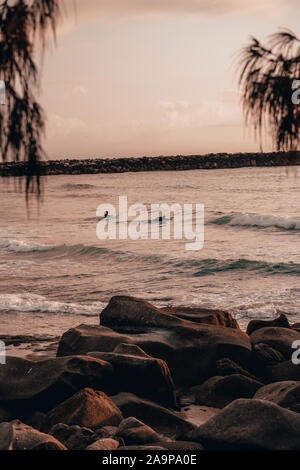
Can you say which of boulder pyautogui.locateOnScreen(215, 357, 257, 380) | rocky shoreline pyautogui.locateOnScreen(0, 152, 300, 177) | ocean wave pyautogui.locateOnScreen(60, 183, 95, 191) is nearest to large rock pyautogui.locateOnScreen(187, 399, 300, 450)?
boulder pyautogui.locateOnScreen(215, 357, 257, 380)

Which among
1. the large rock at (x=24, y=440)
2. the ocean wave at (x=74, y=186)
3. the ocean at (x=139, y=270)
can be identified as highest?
the ocean wave at (x=74, y=186)

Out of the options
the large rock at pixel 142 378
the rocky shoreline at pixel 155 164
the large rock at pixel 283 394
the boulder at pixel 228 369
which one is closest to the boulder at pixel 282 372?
the boulder at pixel 228 369

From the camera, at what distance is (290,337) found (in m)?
6.98

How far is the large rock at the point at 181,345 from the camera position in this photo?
6.19 m

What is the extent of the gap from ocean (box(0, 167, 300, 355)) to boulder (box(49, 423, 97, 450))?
1991 millimetres

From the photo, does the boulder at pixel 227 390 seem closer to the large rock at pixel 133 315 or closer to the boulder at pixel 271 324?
the large rock at pixel 133 315

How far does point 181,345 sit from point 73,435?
2197mm

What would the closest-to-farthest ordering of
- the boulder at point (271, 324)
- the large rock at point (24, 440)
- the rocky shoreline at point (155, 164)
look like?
the large rock at point (24, 440)
the boulder at point (271, 324)
the rocky shoreline at point (155, 164)

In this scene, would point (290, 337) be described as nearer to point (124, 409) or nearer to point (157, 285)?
point (124, 409)

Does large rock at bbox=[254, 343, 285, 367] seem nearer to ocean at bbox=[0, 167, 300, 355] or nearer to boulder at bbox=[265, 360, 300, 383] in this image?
boulder at bbox=[265, 360, 300, 383]

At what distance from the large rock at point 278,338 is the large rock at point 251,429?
2202 millimetres

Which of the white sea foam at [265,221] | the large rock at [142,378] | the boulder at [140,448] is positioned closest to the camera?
the boulder at [140,448]

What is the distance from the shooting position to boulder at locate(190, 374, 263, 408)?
5.61m

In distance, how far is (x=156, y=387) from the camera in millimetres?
5430
